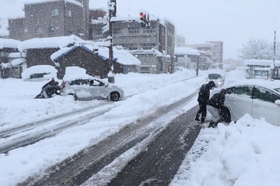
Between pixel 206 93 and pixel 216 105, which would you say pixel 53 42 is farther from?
pixel 216 105

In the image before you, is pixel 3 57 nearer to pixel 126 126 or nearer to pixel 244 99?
pixel 126 126

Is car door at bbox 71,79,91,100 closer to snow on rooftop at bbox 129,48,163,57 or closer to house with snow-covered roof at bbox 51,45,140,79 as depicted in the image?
house with snow-covered roof at bbox 51,45,140,79

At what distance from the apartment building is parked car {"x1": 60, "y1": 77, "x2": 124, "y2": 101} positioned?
33675 mm

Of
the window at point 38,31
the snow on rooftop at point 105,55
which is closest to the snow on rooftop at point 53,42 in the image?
the snow on rooftop at point 105,55

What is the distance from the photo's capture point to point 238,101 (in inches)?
331

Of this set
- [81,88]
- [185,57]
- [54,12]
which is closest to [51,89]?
[81,88]

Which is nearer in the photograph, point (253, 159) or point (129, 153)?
point (253, 159)

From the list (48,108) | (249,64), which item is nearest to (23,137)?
(48,108)

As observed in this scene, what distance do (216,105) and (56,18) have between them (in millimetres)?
47026

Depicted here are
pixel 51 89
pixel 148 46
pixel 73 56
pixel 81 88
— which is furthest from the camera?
pixel 148 46

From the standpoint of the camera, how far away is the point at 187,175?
4895 millimetres

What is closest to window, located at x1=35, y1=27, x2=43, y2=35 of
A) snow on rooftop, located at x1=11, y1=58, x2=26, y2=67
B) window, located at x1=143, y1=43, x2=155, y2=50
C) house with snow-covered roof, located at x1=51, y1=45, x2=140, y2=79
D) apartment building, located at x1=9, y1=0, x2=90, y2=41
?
apartment building, located at x1=9, y1=0, x2=90, y2=41

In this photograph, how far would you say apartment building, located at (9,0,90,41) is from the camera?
48312 millimetres

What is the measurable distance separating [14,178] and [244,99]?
7.04 metres
